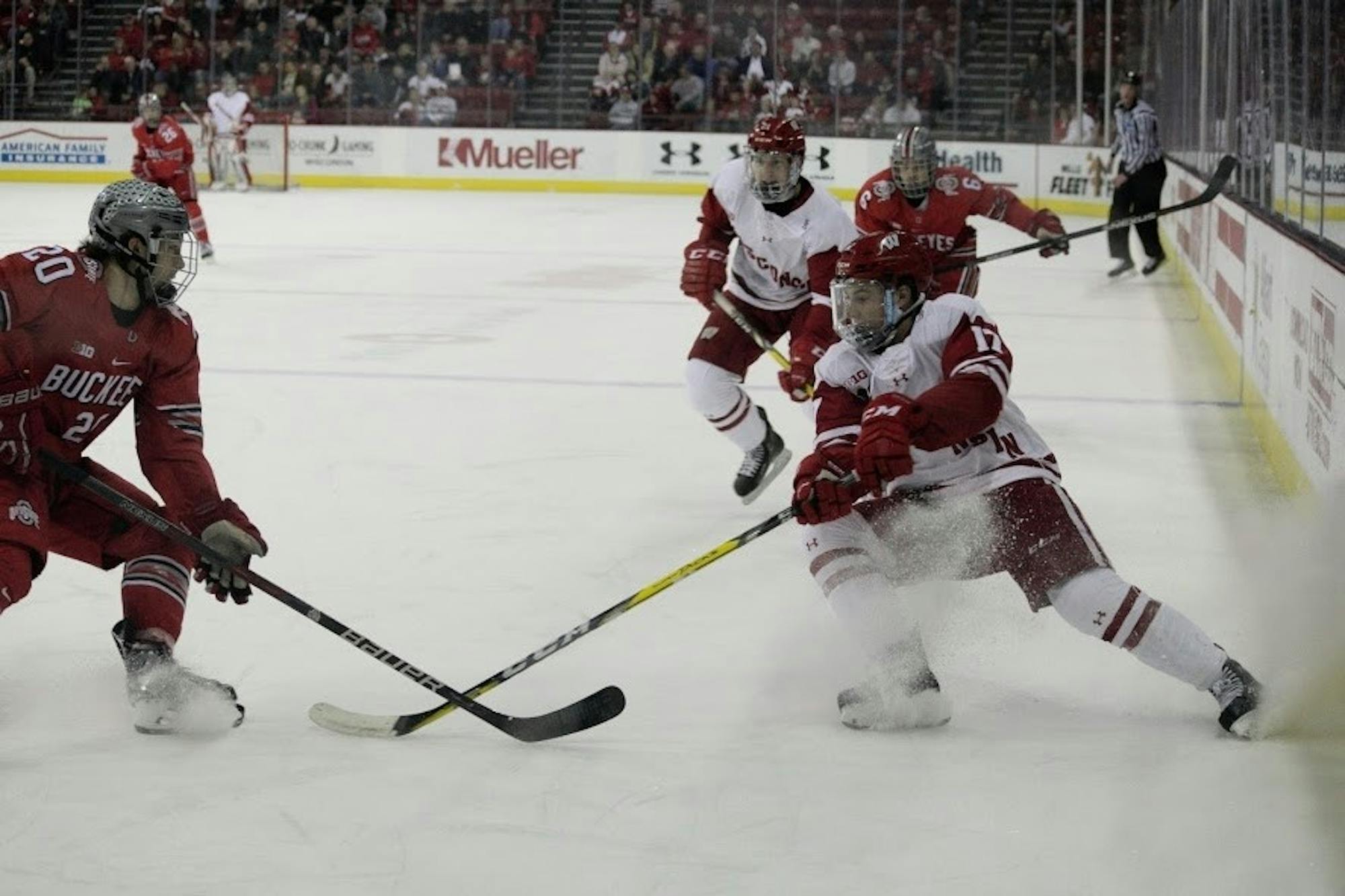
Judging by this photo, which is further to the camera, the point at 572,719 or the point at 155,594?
the point at 155,594

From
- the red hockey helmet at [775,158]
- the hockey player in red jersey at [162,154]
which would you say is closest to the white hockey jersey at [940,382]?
the red hockey helmet at [775,158]

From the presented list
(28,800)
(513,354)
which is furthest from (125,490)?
(513,354)

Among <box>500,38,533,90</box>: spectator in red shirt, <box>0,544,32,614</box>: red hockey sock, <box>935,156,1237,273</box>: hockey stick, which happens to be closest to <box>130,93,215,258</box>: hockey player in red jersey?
<box>935,156,1237,273</box>: hockey stick

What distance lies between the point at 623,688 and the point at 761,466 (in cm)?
188

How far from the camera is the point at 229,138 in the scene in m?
18.4

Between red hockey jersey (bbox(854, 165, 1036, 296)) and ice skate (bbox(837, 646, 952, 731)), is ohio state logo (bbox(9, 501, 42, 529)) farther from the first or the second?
red hockey jersey (bbox(854, 165, 1036, 296))

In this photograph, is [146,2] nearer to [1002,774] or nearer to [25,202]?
[25,202]

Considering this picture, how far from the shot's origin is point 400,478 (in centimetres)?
544

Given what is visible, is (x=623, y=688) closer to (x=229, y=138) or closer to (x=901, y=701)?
(x=901, y=701)

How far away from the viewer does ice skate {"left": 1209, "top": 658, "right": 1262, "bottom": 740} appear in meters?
3.07

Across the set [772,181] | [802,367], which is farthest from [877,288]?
[772,181]

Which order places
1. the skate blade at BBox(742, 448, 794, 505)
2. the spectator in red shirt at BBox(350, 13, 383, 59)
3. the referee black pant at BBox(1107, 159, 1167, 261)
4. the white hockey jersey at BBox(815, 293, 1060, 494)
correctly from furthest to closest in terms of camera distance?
the spectator in red shirt at BBox(350, 13, 383, 59) < the referee black pant at BBox(1107, 159, 1167, 261) < the skate blade at BBox(742, 448, 794, 505) < the white hockey jersey at BBox(815, 293, 1060, 494)

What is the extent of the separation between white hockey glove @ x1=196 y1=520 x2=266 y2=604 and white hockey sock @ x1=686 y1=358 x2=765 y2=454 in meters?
2.36

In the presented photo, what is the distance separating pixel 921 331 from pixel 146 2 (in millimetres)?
18661
